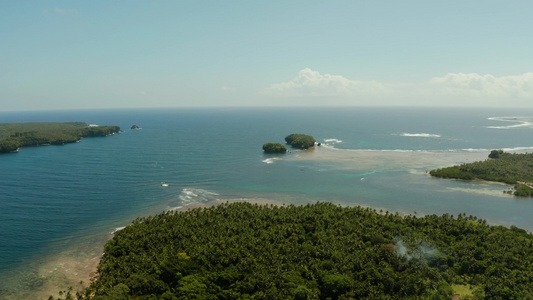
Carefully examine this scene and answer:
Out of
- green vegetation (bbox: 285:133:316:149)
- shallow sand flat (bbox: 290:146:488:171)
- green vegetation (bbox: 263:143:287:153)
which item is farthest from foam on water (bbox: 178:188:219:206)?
green vegetation (bbox: 285:133:316:149)

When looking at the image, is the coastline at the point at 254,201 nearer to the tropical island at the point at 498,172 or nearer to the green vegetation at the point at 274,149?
the green vegetation at the point at 274,149

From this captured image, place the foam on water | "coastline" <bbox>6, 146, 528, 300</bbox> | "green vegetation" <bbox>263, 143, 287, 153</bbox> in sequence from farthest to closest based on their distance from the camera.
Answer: "green vegetation" <bbox>263, 143, 287, 153</bbox>
the foam on water
"coastline" <bbox>6, 146, 528, 300</bbox>

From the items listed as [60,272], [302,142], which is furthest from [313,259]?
[302,142]

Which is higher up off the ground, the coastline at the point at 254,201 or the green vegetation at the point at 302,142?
the green vegetation at the point at 302,142

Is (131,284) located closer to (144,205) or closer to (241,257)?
(241,257)

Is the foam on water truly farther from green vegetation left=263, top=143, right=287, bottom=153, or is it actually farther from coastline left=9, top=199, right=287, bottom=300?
green vegetation left=263, top=143, right=287, bottom=153

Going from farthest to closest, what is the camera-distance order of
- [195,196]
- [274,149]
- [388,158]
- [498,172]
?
1. [274,149]
2. [388,158]
3. [498,172]
4. [195,196]

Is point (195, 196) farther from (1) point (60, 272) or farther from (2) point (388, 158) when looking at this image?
(2) point (388, 158)

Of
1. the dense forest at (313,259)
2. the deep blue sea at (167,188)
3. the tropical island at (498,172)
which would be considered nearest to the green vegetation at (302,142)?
the deep blue sea at (167,188)
